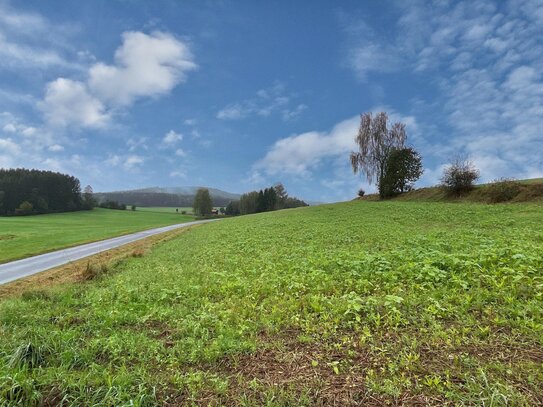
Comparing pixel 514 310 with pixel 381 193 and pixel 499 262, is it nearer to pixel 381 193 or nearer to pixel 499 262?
pixel 499 262

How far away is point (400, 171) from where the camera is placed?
153 ft

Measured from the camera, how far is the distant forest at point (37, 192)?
83.4 metres

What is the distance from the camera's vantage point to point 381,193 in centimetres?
4894

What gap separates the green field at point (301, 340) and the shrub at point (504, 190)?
1023 inches

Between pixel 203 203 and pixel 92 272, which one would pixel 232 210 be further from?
pixel 92 272

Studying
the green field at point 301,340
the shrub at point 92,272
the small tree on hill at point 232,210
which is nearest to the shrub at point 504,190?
the green field at point 301,340

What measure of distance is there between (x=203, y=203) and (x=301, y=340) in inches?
4164

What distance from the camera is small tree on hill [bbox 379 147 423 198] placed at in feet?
151

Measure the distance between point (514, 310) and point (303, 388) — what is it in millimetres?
3535

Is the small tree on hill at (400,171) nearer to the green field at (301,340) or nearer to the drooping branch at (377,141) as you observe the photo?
the drooping branch at (377,141)

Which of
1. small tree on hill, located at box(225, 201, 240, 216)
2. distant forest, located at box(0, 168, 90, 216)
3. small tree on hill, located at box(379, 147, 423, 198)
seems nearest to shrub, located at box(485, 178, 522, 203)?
small tree on hill, located at box(379, 147, 423, 198)

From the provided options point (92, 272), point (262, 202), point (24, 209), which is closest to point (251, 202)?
point (262, 202)

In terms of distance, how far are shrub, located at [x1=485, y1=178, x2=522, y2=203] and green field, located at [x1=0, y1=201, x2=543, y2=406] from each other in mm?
25989

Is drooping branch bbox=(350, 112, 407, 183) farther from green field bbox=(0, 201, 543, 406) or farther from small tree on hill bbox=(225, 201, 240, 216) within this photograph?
small tree on hill bbox=(225, 201, 240, 216)
